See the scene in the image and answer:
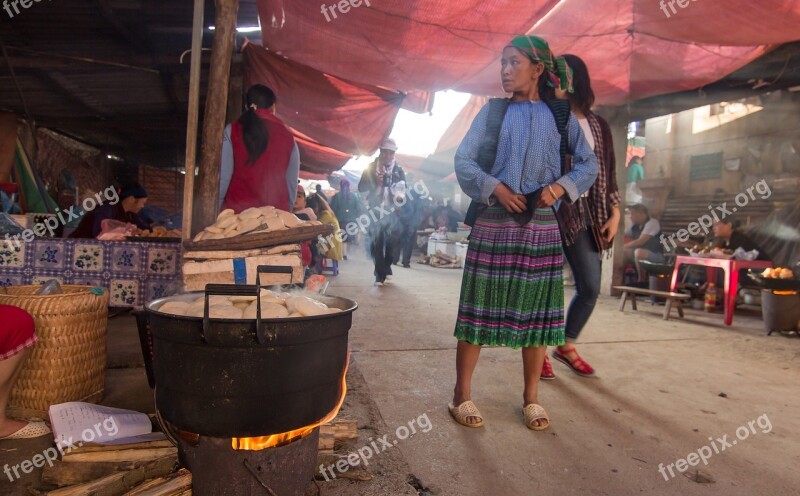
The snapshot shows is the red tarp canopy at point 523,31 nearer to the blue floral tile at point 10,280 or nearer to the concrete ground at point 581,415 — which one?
the concrete ground at point 581,415

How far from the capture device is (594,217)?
305 centimetres

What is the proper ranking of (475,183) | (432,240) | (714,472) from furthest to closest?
(432,240), (475,183), (714,472)

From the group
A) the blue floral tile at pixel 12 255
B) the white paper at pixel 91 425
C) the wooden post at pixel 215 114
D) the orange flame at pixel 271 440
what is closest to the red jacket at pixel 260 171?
the wooden post at pixel 215 114

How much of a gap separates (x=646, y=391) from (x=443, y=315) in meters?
2.51

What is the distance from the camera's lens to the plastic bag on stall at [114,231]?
411 cm

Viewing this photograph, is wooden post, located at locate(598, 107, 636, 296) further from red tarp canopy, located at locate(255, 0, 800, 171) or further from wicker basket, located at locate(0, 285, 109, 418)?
wicker basket, located at locate(0, 285, 109, 418)

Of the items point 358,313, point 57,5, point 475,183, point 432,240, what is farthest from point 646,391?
point 432,240

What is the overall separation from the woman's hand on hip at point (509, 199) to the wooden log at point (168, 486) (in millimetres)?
1727

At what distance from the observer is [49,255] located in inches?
152

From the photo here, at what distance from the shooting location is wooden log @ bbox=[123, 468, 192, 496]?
4.68ft

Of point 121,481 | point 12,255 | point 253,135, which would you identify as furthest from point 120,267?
point 121,481

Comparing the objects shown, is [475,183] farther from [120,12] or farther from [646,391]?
[120,12]

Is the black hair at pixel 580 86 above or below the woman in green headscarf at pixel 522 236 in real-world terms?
above

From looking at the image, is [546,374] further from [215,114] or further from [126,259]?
[126,259]
